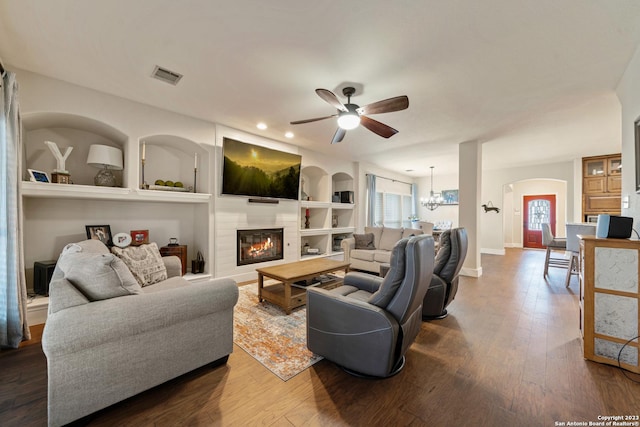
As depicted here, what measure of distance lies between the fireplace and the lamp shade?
78.3 inches

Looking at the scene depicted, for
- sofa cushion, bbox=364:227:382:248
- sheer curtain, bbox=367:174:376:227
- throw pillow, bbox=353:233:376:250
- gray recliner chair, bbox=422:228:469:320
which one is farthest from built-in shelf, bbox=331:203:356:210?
gray recliner chair, bbox=422:228:469:320

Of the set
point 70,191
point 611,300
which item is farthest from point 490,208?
point 70,191

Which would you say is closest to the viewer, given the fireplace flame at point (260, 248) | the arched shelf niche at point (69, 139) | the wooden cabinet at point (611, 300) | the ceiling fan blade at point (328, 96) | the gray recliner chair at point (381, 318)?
the gray recliner chair at point (381, 318)

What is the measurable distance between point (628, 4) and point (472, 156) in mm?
3342

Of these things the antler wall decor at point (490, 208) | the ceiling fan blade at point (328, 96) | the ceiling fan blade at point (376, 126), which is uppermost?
the ceiling fan blade at point (328, 96)

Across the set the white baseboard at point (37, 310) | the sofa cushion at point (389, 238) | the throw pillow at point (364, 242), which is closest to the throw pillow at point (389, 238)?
the sofa cushion at point (389, 238)

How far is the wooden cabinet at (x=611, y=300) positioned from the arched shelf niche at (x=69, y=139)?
507 cm

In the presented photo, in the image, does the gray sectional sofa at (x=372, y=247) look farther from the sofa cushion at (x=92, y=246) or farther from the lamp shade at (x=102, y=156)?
the lamp shade at (x=102, y=156)

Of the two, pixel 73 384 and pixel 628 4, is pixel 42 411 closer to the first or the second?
pixel 73 384

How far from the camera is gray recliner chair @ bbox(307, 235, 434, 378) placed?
1683mm

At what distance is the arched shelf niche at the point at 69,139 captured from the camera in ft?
9.61

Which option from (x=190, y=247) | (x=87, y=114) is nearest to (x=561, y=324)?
(x=190, y=247)

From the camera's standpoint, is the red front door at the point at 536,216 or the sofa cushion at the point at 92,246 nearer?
the sofa cushion at the point at 92,246

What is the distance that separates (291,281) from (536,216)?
33.3 feet
